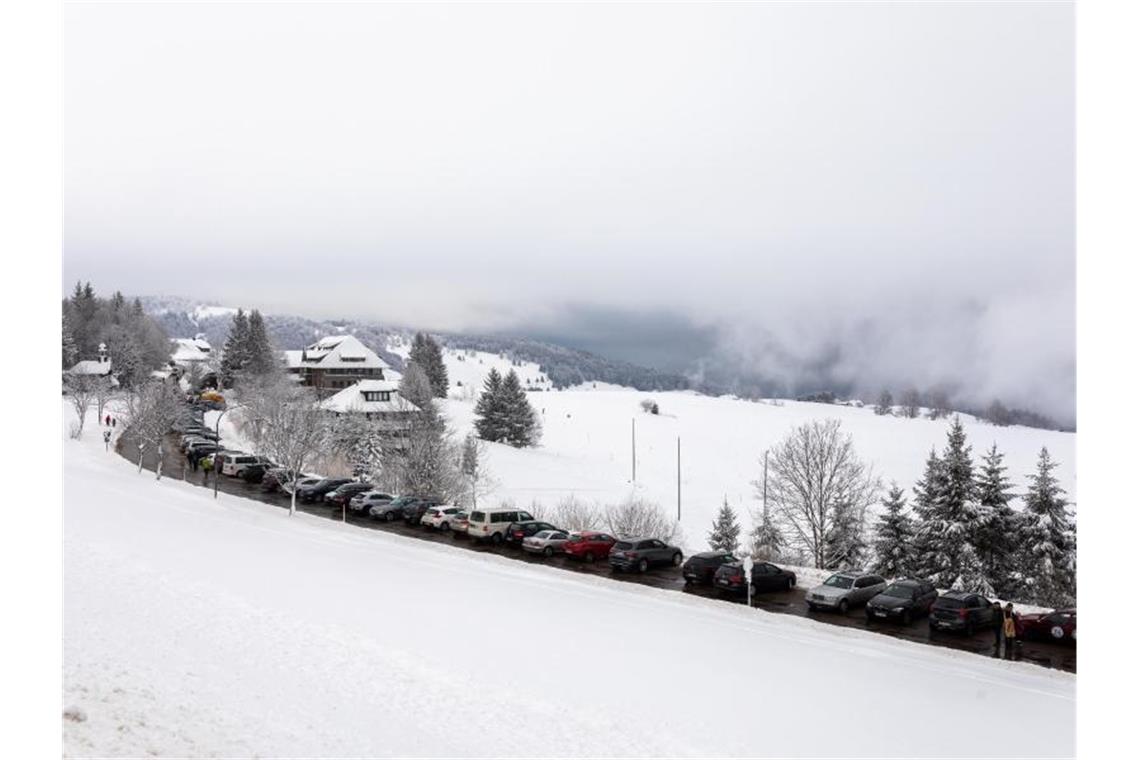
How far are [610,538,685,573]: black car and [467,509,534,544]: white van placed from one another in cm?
600

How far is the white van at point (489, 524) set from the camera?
36156 millimetres

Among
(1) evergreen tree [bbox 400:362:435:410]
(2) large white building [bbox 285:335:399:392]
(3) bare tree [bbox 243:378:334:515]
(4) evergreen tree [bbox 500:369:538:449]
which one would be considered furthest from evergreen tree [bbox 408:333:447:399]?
(3) bare tree [bbox 243:378:334:515]

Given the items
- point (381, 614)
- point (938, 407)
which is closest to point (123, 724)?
point (381, 614)

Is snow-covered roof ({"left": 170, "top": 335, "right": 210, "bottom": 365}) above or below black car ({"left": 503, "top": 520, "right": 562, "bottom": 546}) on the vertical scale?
above

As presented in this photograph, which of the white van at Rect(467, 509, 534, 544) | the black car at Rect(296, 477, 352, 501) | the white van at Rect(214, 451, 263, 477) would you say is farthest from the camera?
the white van at Rect(214, 451, 263, 477)

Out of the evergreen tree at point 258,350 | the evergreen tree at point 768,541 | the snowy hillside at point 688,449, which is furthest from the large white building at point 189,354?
the evergreen tree at point 768,541

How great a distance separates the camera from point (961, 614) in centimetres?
2402

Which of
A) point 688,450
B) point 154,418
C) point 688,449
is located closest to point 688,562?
point 154,418

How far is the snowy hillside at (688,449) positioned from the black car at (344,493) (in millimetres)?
28644

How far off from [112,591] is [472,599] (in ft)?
34.8

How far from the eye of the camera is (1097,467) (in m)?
10.3

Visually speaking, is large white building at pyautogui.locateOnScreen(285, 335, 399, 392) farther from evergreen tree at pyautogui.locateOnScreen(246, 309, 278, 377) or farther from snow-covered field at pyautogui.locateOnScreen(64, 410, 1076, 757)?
snow-covered field at pyautogui.locateOnScreen(64, 410, 1076, 757)

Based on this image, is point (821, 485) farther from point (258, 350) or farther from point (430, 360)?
point (258, 350)

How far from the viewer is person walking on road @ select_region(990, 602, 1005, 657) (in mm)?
22203
